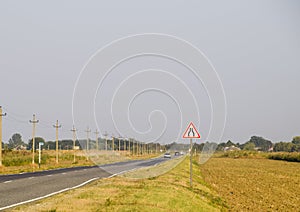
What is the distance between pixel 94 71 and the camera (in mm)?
26016

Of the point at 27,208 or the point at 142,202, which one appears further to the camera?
the point at 142,202

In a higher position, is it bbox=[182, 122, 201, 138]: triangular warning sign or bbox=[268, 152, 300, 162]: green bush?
bbox=[182, 122, 201, 138]: triangular warning sign

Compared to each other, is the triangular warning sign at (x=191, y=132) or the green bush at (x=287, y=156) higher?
the triangular warning sign at (x=191, y=132)

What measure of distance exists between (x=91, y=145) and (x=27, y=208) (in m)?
92.0

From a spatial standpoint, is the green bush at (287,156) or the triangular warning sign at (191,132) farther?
the green bush at (287,156)

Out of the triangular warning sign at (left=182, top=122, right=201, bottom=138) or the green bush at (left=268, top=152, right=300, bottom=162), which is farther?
the green bush at (left=268, top=152, right=300, bottom=162)

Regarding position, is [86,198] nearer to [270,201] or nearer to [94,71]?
[270,201]

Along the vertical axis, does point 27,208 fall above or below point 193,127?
below

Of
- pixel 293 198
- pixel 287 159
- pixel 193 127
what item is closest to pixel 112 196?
pixel 193 127

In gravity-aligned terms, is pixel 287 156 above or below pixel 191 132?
below

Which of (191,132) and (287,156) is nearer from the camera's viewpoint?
(191,132)

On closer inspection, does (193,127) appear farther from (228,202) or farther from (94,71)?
(94,71)

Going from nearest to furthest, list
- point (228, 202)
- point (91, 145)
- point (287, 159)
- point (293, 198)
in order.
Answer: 1. point (228, 202)
2. point (293, 198)
3. point (287, 159)
4. point (91, 145)

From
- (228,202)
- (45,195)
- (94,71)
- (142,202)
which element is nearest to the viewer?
(142,202)
